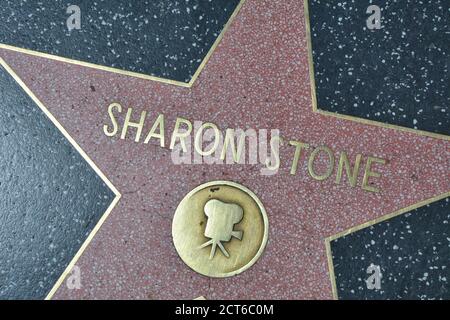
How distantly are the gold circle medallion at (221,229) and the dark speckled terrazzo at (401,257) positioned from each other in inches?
6.8

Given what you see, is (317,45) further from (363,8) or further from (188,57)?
(188,57)

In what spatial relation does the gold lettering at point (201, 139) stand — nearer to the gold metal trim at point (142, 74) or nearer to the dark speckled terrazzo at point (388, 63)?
the gold metal trim at point (142, 74)

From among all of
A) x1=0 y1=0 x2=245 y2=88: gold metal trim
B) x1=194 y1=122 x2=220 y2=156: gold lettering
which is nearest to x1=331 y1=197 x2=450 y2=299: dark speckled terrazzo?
x1=194 y1=122 x2=220 y2=156: gold lettering

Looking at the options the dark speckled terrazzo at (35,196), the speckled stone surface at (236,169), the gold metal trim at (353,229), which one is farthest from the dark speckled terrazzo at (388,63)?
the dark speckled terrazzo at (35,196)

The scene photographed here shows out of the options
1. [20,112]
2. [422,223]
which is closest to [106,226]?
[20,112]

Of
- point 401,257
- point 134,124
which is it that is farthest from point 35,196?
point 401,257

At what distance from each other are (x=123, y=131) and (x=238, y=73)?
0.89ft

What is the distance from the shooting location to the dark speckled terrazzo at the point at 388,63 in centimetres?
129

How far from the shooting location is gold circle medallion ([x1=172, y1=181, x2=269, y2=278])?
4.13 ft

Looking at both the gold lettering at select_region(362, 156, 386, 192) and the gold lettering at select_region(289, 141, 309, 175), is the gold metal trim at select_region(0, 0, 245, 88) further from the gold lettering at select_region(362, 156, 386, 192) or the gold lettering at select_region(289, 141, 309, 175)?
the gold lettering at select_region(362, 156, 386, 192)

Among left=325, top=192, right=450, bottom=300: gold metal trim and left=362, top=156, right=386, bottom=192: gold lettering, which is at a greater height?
left=362, top=156, right=386, bottom=192: gold lettering

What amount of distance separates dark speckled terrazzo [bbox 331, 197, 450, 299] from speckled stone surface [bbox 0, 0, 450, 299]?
0.04 metres

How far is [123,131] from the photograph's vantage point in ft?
4.25

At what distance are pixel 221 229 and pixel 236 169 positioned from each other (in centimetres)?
13
